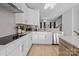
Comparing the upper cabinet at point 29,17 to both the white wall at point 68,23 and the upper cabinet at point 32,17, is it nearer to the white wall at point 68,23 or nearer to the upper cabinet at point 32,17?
the upper cabinet at point 32,17

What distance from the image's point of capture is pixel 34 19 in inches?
264

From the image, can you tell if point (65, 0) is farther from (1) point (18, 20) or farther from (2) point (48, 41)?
(2) point (48, 41)

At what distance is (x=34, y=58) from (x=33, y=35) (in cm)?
588

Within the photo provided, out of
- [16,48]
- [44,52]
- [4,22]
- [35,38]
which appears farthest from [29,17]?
[16,48]

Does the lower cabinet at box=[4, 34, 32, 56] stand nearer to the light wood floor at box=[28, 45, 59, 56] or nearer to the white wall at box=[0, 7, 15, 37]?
the white wall at box=[0, 7, 15, 37]

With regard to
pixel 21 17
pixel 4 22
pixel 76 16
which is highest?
pixel 76 16

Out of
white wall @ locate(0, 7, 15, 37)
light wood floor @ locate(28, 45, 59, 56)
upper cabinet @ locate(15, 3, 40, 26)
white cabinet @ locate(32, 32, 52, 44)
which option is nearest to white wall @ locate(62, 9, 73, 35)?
white cabinet @ locate(32, 32, 52, 44)

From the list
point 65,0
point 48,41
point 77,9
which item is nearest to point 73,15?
point 77,9

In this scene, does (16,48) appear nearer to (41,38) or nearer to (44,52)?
(44,52)

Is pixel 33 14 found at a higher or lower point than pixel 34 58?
higher

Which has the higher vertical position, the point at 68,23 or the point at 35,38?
the point at 68,23

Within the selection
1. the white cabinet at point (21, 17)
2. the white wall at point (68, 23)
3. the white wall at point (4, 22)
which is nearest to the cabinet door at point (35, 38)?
the white cabinet at point (21, 17)

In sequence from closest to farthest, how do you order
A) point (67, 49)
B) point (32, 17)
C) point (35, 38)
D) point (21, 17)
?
point (67, 49)
point (21, 17)
point (35, 38)
point (32, 17)

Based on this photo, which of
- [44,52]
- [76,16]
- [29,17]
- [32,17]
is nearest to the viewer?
[44,52]
